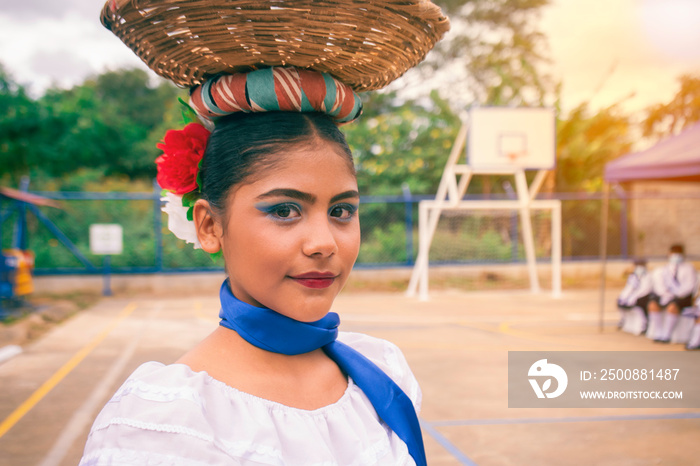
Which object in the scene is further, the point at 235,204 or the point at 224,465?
the point at 235,204

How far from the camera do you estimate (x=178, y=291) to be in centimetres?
1162

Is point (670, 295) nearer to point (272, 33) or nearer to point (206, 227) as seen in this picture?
point (206, 227)

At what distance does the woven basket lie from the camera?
1.06m

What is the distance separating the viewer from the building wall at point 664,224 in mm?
15469

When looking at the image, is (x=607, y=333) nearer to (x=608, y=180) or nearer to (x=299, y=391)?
(x=608, y=180)

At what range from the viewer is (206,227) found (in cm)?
130

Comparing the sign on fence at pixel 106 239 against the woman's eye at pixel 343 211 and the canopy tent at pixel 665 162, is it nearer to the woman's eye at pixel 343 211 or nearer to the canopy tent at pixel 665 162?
the canopy tent at pixel 665 162

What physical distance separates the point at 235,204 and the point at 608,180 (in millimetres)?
6652

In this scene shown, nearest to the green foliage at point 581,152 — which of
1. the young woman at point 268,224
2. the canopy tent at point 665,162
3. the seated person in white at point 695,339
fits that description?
the canopy tent at point 665,162

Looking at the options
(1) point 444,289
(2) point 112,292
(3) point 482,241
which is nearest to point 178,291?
(2) point 112,292

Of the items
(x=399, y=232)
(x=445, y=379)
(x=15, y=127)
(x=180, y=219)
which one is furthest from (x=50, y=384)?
(x=15, y=127)

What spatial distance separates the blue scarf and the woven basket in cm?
50

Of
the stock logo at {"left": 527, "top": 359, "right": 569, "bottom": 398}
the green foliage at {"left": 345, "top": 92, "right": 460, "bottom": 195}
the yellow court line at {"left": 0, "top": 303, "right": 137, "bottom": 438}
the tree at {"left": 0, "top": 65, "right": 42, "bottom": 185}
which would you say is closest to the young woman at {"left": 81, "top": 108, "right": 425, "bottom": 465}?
the yellow court line at {"left": 0, "top": 303, "right": 137, "bottom": 438}

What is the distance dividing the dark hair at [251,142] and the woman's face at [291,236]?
0.9 inches
